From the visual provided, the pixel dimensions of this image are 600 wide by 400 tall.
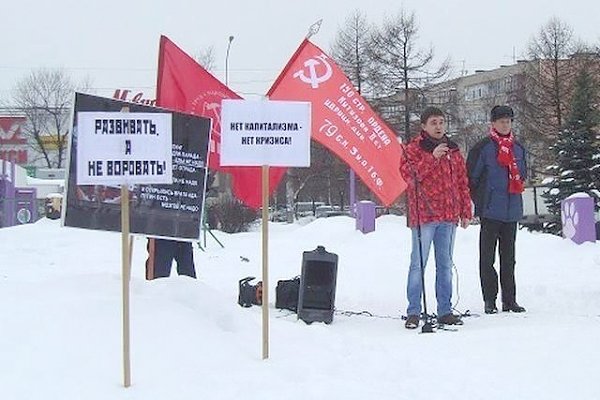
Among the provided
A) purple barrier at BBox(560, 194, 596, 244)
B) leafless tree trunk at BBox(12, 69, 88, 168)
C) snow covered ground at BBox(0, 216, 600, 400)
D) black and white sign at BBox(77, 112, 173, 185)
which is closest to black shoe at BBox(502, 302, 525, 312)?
snow covered ground at BBox(0, 216, 600, 400)

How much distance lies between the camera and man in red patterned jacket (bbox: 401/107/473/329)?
6.63 m

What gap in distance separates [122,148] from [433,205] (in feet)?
10.7

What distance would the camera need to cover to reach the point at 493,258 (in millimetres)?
7227

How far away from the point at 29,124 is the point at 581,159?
170 ft

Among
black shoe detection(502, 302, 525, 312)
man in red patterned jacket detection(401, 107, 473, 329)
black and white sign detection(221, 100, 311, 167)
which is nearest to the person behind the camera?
black and white sign detection(221, 100, 311, 167)

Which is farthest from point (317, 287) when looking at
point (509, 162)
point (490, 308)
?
point (509, 162)

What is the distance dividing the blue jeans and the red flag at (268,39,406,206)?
2.33 meters

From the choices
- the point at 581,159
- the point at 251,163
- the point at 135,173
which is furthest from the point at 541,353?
the point at 581,159

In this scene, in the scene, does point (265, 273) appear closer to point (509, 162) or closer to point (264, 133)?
point (264, 133)

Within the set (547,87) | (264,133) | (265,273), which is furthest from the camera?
(547,87)

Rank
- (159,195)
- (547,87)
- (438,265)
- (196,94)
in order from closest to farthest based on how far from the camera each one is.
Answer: (159,195) < (438,265) < (196,94) < (547,87)

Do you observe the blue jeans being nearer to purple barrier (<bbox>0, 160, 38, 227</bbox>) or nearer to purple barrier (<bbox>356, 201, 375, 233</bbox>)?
purple barrier (<bbox>356, 201, 375, 233</bbox>)

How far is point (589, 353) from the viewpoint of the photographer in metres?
5.18

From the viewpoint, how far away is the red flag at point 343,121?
913 centimetres
